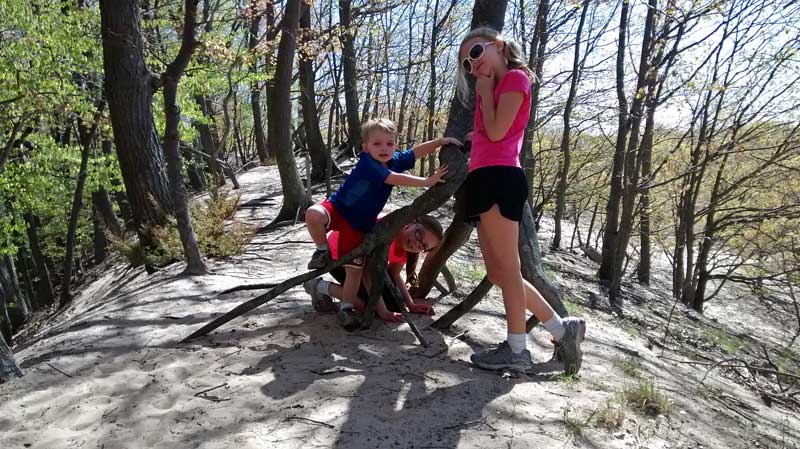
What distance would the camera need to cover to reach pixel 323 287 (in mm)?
3910

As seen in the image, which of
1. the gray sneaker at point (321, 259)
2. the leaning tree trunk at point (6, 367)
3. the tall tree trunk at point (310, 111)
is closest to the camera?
the leaning tree trunk at point (6, 367)

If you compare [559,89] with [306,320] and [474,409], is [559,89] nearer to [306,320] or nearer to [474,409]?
[306,320]

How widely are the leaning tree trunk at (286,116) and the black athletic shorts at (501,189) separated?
547cm

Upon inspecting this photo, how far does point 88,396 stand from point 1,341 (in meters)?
0.75

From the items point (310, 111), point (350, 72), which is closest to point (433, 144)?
point (310, 111)

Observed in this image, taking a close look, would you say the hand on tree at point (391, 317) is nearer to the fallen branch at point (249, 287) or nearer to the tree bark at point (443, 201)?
the tree bark at point (443, 201)

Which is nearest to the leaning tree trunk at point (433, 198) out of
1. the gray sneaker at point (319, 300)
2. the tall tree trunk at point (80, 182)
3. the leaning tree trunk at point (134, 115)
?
the gray sneaker at point (319, 300)

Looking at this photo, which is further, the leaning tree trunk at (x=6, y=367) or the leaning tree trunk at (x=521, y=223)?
the leaning tree trunk at (x=521, y=223)

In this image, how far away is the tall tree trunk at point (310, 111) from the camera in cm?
947

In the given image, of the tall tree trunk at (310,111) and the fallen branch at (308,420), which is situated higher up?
the tall tree trunk at (310,111)

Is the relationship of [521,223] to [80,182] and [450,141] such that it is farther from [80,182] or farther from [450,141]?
[80,182]

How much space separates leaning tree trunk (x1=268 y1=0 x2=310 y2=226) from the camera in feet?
23.9

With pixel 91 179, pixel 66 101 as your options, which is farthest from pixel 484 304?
pixel 91 179

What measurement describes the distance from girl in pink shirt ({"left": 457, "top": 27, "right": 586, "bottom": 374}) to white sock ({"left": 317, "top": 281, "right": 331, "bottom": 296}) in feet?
4.60
